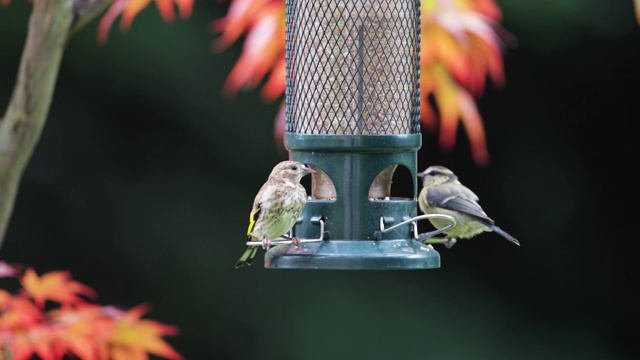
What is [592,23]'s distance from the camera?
616cm

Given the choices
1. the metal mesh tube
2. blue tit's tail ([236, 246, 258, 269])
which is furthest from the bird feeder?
blue tit's tail ([236, 246, 258, 269])

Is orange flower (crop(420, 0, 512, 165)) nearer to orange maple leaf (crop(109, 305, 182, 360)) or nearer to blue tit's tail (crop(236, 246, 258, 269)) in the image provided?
blue tit's tail (crop(236, 246, 258, 269))

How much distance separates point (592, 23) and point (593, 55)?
0.27 meters

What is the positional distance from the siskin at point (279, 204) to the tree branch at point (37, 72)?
0.77 meters

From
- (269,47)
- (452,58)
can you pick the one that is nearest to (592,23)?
(452,58)

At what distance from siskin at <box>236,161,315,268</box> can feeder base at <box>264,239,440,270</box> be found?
0.05 metres

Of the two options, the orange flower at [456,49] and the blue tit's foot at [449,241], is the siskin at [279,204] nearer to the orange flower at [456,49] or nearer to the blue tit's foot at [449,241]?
the blue tit's foot at [449,241]

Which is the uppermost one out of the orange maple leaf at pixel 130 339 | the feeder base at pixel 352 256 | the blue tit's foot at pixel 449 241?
the feeder base at pixel 352 256

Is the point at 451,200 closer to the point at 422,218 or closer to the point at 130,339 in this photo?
the point at 422,218

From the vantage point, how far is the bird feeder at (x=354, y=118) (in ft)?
10.6

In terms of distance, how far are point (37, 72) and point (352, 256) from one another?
3.78 feet

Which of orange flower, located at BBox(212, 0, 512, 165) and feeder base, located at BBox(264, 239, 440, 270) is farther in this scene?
orange flower, located at BBox(212, 0, 512, 165)

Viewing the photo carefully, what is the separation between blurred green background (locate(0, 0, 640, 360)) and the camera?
6.48 metres

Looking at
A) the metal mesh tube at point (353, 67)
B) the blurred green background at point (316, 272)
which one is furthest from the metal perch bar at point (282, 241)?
the blurred green background at point (316, 272)
